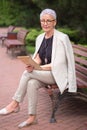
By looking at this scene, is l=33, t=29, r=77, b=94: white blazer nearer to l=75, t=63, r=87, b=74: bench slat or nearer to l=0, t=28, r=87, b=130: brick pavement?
l=0, t=28, r=87, b=130: brick pavement

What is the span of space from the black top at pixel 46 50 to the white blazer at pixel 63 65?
116 millimetres

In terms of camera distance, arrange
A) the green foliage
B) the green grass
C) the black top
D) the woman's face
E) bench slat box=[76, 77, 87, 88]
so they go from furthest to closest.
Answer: the green grass, the green foliage, bench slat box=[76, 77, 87, 88], the black top, the woman's face

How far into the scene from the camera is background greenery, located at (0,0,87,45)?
375 inches

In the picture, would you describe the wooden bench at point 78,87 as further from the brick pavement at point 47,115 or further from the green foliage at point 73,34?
the green foliage at point 73,34

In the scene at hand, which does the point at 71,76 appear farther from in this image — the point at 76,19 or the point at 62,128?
the point at 76,19

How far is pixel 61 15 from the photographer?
10.4 metres

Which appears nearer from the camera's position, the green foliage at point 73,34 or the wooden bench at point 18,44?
the wooden bench at point 18,44

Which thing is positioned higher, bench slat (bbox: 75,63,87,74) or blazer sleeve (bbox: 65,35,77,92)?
blazer sleeve (bbox: 65,35,77,92)

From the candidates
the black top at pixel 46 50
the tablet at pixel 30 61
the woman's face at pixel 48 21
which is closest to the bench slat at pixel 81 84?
the black top at pixel 46 50

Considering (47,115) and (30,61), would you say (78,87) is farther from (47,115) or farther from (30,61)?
(30,61)

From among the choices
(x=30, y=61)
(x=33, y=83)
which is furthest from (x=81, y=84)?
(x=30, y=61)

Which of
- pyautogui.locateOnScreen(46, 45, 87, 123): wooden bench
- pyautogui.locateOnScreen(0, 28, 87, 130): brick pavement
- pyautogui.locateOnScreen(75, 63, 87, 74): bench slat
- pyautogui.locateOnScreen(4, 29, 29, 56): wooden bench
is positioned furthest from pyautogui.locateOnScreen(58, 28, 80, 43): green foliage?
pyautogui.locateOnScreen(75, 63, 87, 74): bench slat

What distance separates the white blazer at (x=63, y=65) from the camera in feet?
17.2

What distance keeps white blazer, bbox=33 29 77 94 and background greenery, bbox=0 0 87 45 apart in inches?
149
